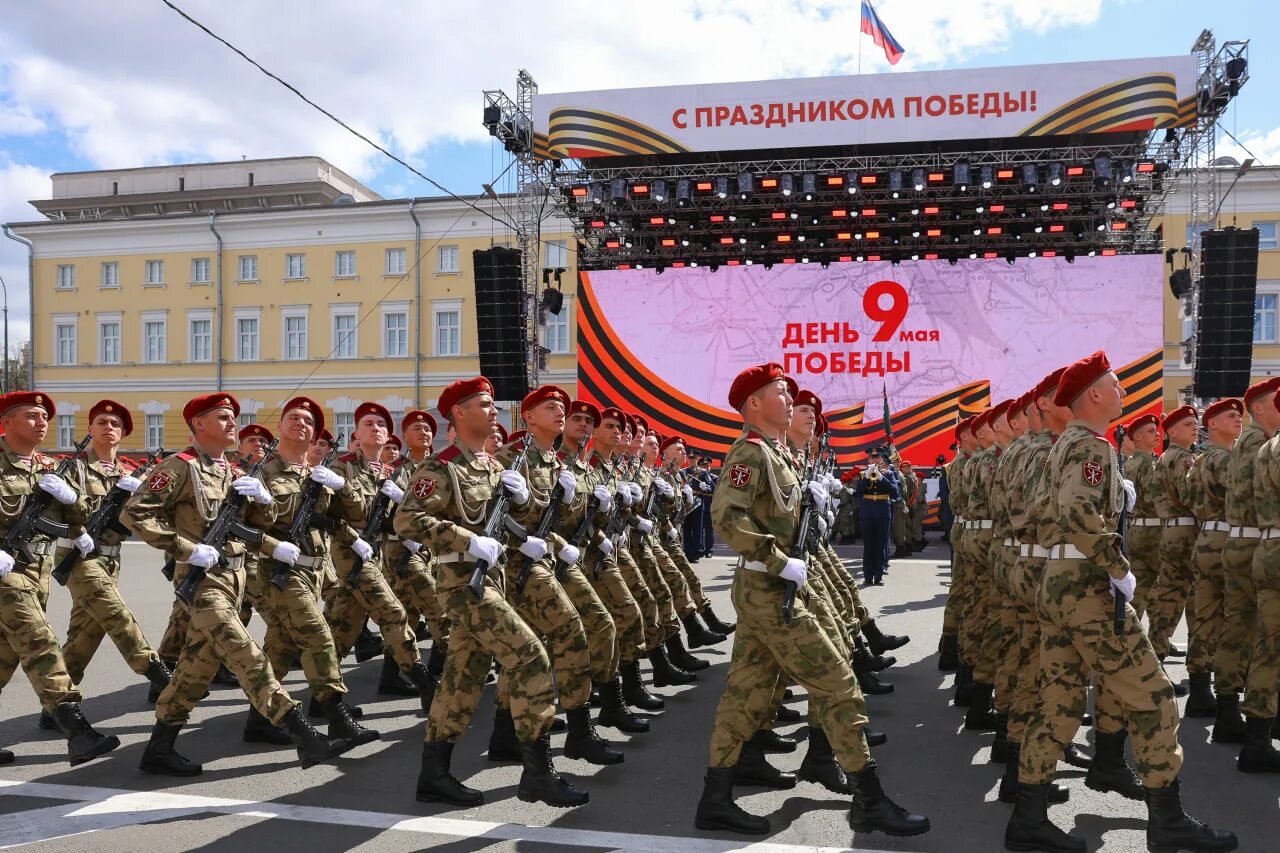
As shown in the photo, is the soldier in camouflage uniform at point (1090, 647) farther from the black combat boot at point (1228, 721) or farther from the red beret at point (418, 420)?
the red beret at point (418, 420)

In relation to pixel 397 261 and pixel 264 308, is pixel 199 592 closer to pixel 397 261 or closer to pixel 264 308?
pixel 397 261

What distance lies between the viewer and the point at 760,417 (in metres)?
4.44

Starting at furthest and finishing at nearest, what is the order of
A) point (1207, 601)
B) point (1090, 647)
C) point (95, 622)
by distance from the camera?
1. point (95, 622)
2. point (1207, 601)
3. point (1090, 647)

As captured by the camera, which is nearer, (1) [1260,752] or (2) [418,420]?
(1) [1260,752]

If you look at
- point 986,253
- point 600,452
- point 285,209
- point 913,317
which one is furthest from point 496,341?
point 285,209

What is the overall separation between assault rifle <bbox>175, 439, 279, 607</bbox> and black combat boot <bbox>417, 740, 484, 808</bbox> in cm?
147

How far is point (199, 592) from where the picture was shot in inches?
197

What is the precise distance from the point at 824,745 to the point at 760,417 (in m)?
1.68

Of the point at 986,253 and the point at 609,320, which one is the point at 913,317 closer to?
the point at 986,253

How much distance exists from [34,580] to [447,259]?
2702cm

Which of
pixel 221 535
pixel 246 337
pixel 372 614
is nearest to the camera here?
pixel 221 535

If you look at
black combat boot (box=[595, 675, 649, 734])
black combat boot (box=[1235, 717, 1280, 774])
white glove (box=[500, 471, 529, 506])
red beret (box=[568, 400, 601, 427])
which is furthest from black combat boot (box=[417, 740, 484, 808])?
black combat boot (box=[1235, 717, 1280, 774])

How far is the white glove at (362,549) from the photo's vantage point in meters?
6.21

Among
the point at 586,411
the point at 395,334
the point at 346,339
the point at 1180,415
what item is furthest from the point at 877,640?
the point at 346,339
